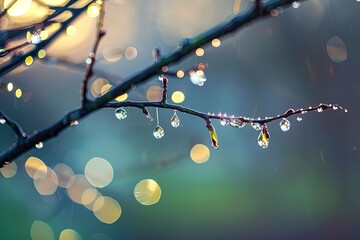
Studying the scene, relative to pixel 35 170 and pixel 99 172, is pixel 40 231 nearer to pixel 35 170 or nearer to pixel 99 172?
pixel 99 172

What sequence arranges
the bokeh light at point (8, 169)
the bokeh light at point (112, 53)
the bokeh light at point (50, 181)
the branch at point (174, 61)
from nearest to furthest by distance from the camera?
the branch at point (174, 61), the bokeh light at point (112, 53), the bokeh light at point (8, 169), the bokeh light at point (50, 181)

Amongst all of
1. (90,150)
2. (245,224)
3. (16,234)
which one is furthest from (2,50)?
(90,150)

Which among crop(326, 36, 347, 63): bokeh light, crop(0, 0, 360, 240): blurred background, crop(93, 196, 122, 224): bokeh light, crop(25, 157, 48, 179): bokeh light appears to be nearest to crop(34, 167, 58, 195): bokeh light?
crop(25, 157, 48, 179): bokeh light

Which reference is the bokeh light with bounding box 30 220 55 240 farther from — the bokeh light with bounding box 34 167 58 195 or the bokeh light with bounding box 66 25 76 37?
the bokeh light with bounding box 66 25 76 37

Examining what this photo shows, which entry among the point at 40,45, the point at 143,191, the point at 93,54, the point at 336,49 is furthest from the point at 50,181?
the point at 336,49

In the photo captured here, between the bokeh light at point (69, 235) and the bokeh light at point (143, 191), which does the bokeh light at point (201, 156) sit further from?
the bokeh light at point (69, 235)

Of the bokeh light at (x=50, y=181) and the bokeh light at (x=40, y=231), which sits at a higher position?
the bokeh light at (x=40, y=231)

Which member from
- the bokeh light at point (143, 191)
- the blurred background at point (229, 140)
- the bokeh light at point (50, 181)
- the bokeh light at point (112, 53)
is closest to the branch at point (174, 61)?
the bokeh light at point (112, 53)
